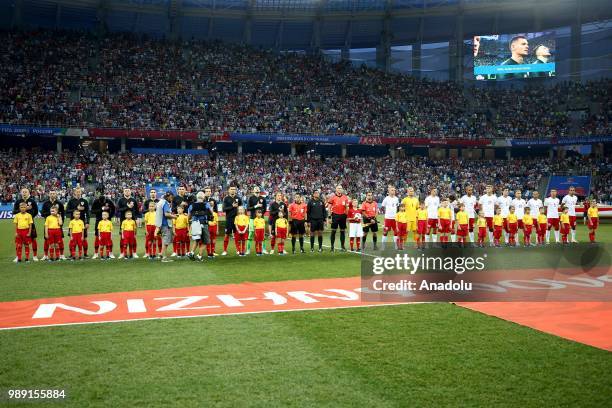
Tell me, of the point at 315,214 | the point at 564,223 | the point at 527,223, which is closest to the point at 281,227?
the point at 315,214

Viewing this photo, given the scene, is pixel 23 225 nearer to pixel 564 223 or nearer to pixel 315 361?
pixel 315 361

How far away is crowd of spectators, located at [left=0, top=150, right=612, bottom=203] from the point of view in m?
39.5

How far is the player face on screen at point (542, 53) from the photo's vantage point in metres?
51.3

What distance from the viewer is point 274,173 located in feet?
151

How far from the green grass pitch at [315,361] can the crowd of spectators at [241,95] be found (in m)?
39.8

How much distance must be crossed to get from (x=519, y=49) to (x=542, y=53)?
2.18m

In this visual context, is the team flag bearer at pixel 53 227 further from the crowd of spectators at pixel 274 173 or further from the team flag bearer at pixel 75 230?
the crowd of spectators at pixel 274 173

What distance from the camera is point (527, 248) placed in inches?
712

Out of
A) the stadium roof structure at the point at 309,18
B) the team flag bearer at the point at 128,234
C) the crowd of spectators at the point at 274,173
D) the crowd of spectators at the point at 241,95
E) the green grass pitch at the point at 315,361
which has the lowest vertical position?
the green grass pitch at the point at 315,361

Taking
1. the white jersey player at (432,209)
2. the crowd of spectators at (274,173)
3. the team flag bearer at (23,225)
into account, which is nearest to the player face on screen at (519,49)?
the crowd of spectators at (274,173)

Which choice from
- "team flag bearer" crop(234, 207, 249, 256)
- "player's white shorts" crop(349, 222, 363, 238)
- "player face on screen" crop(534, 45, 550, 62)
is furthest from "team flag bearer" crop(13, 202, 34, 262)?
"player face on screen" crop(534, 45, 550, 62)

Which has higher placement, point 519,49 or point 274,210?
point 519,49

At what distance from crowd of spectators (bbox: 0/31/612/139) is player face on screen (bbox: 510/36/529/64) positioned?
231 inches

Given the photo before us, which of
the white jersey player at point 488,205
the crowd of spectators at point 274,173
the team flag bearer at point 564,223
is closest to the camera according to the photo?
the white jersey player at point 488,205
